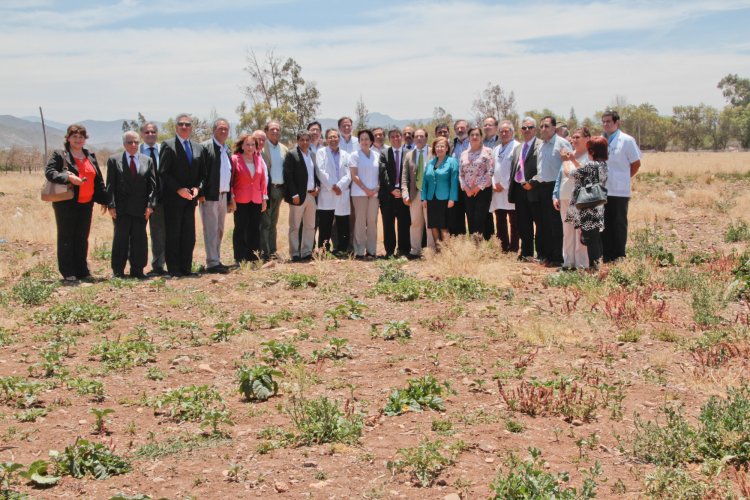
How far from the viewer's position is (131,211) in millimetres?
10555

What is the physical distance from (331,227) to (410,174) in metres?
1.67

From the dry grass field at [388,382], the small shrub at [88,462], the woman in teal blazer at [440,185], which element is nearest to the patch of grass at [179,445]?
the dry grass field at [388,382]

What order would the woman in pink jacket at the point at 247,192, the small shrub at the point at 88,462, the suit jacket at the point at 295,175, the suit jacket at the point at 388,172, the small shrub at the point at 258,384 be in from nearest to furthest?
the small shrub at the point at 88,462
the small shrub at the point at 258,384
the woman in pink jacket at the point at 247,192
the suit jacket at the point at 295,175
the suit jacket at the point at 388,172

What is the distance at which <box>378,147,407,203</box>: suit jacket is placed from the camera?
12.3 metres

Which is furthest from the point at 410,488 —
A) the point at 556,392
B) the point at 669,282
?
the point at 669,282

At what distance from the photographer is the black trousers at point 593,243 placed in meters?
9.71

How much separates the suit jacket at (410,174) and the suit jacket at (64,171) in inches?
178

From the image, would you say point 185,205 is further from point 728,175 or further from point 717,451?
point 728,175

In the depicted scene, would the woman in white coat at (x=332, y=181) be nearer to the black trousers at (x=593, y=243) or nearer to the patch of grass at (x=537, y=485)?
the black trousers at (x=593, y=243)

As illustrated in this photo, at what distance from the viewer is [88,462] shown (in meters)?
4.71

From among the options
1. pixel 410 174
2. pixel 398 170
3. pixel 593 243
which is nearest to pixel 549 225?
pixel 593 243

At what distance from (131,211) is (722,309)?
25.1 ft

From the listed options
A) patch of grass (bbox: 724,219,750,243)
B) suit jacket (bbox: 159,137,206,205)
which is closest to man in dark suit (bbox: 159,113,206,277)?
suit jacket (bbox: 159,137,206,205)

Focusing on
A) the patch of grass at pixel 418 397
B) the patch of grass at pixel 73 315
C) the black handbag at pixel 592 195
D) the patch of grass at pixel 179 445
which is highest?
the black handbag at pixel 592 195
